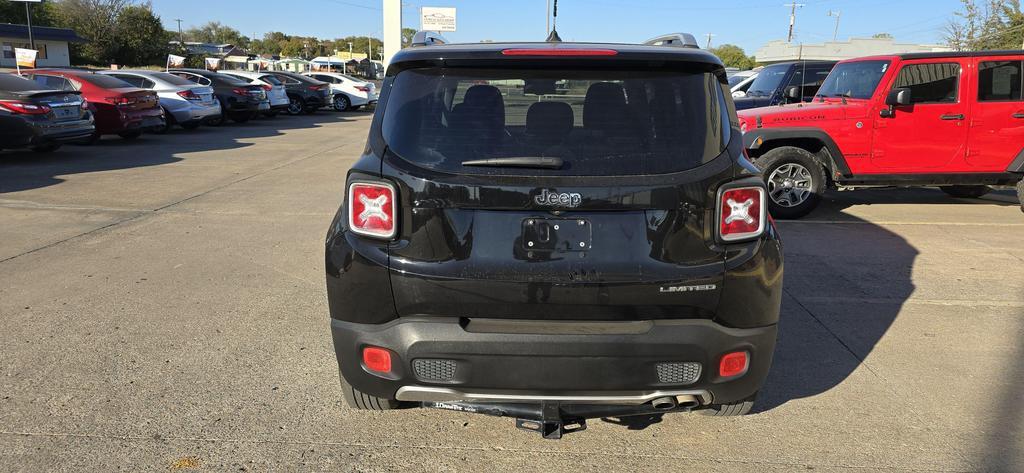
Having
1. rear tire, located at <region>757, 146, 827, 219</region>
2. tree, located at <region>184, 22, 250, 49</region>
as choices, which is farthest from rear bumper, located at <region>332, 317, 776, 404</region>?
tree, located at <region>184, 22, 250, 49</region>

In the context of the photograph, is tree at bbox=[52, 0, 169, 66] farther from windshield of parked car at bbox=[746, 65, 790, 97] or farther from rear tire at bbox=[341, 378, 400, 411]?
rear tire at bbox=[341, 378, 400, 411]

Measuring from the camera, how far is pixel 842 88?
9.31m

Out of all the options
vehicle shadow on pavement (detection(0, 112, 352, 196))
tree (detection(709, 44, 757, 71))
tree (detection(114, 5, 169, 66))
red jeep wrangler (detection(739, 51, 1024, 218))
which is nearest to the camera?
red jeep wrangler (detection(739, 51, 1024, 218))

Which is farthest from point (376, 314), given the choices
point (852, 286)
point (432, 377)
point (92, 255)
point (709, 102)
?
point (92, 255)

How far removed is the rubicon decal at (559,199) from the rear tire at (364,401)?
50.2 inches

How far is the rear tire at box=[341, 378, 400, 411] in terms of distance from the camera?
11.4ft

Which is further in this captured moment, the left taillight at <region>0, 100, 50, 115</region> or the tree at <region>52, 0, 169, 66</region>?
the tree at <region>52, 0, 169, 66</region>

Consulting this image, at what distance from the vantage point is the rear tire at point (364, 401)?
11.4 ft

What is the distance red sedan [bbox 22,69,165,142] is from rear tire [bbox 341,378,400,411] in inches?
551

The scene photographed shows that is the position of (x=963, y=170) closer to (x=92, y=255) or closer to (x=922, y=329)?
(x=922, y=329)

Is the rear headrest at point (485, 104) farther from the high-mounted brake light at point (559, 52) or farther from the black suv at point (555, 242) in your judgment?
the high-mounted brake light at point (559, 52)

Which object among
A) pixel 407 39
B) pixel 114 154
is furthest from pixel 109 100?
pixel 407 39

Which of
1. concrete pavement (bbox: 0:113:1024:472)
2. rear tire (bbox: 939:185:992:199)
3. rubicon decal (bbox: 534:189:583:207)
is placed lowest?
concrete pavement (bbox: 0:113:1024:472)

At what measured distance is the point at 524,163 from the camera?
2.88 metres
